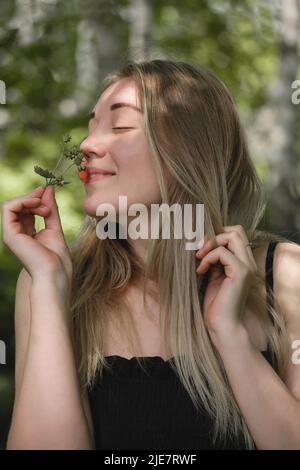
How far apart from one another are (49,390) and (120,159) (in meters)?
0.74

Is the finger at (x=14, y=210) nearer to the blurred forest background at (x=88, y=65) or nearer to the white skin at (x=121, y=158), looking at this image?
the white skin at (x=121, y=158)

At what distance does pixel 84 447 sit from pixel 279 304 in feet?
2.48

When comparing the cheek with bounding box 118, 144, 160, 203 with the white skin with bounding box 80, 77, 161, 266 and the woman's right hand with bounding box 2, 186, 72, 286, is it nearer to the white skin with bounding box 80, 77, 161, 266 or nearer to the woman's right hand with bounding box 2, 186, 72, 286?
the white skin with bounding box 80, 77, 161, 266

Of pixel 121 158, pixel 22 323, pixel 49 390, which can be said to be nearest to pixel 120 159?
pixel 121 158

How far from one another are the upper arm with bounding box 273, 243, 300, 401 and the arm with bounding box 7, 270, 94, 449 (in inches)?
25.2

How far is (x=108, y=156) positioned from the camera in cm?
A: 248

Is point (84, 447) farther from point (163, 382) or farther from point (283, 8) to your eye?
point (283, 8)

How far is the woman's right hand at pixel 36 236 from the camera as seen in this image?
7.97ft

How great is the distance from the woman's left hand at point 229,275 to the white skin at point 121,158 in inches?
10.4

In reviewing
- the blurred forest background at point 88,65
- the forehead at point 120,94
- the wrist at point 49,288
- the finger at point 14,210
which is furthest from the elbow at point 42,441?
the blurred forest background at point 88,65

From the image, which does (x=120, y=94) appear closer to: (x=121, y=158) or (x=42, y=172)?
(x=121, y=158)

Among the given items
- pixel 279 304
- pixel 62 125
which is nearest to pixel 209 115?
pixel 279 304
